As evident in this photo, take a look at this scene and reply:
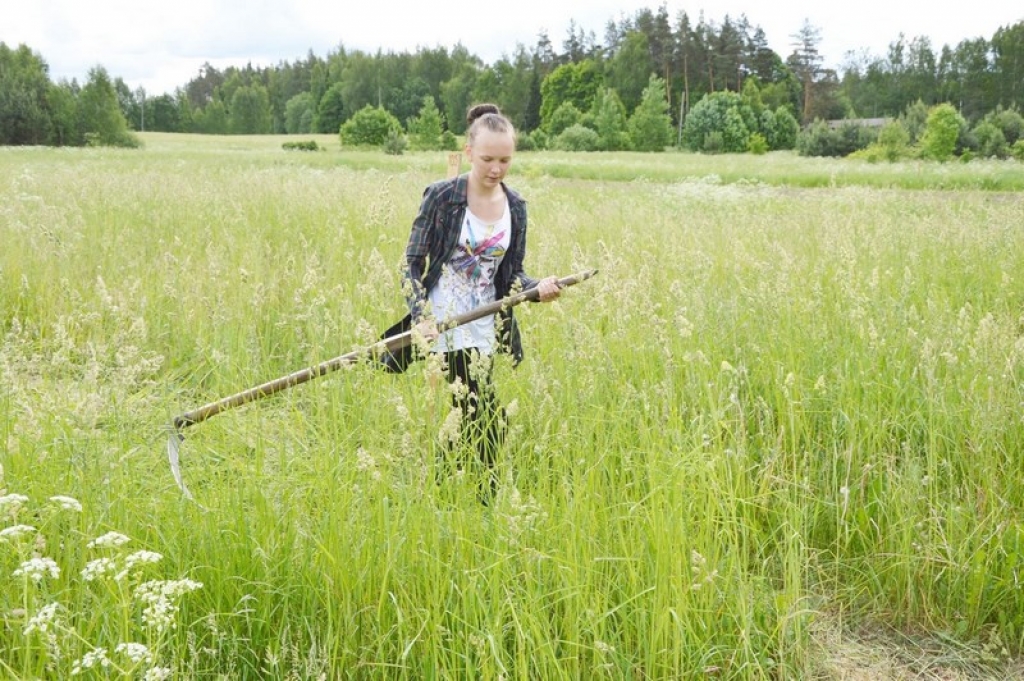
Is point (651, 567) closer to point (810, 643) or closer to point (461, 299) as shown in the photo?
point (810, 643)

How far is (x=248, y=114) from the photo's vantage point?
310ft

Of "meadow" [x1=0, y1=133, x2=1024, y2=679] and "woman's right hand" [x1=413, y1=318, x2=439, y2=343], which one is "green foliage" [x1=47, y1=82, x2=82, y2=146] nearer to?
"meadow" [x1=0, y1=133, x2=1024, y2=679]

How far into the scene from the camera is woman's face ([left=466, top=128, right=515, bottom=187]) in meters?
3.41

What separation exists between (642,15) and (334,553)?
299 feet

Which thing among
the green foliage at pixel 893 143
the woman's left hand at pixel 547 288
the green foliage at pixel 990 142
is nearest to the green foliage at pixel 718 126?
the green foliage at pixel 990 142

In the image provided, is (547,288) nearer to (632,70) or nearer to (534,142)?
(534,142)

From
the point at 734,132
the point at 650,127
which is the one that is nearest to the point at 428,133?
the point at 650,127

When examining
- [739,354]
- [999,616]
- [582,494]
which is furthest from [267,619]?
[739,354]

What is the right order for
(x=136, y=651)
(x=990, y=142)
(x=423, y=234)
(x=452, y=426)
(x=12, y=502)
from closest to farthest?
(x=136, y=651), (x=12, y=502), (x=452, y=426), (x=423, y=234), (x=990, y=142)

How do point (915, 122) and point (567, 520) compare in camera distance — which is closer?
point (567, 520)

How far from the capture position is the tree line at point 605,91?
5422 cm

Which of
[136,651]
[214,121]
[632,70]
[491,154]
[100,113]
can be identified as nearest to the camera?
[136,651]

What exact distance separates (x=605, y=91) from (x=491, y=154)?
71.0m

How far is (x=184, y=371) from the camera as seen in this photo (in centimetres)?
495
